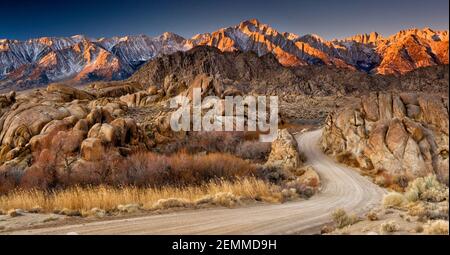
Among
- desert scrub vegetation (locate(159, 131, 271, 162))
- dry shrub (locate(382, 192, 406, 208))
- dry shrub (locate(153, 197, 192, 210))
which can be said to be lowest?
dry shrub (locate(382, 192, 406, 208))

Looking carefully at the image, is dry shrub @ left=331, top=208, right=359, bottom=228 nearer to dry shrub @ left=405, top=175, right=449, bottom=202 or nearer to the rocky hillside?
dry shrub @ left=405, top=175, right=449, bottom=202

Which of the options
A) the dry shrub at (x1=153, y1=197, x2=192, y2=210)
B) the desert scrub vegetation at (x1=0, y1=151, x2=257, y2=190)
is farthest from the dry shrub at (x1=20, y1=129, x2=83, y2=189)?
the dry shrub at (x1=153, y1=197, x2=192, y2=210)

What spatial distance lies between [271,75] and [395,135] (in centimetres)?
13674

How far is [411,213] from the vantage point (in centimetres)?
782

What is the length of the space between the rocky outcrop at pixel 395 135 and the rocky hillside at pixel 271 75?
10694cm

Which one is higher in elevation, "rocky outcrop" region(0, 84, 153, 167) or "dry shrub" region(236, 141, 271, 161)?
"rocky outcrop" region(0, 84, 153, 167)

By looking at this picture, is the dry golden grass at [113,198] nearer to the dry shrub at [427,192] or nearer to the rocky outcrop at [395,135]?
the dry shrub at [427,192]

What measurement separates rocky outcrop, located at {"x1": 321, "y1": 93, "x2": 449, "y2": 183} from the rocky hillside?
106938 mm

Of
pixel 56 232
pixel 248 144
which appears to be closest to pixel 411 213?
pixel 56 232

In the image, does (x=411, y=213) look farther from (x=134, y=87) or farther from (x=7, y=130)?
(x=134, y=87)

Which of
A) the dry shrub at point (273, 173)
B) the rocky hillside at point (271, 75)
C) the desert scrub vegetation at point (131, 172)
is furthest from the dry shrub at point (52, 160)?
the rocky hillside at point (271, 75)

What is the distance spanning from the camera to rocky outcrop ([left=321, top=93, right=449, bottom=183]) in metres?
17.2

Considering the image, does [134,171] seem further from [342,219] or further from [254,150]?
[342,219]

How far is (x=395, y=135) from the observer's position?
18734mm
